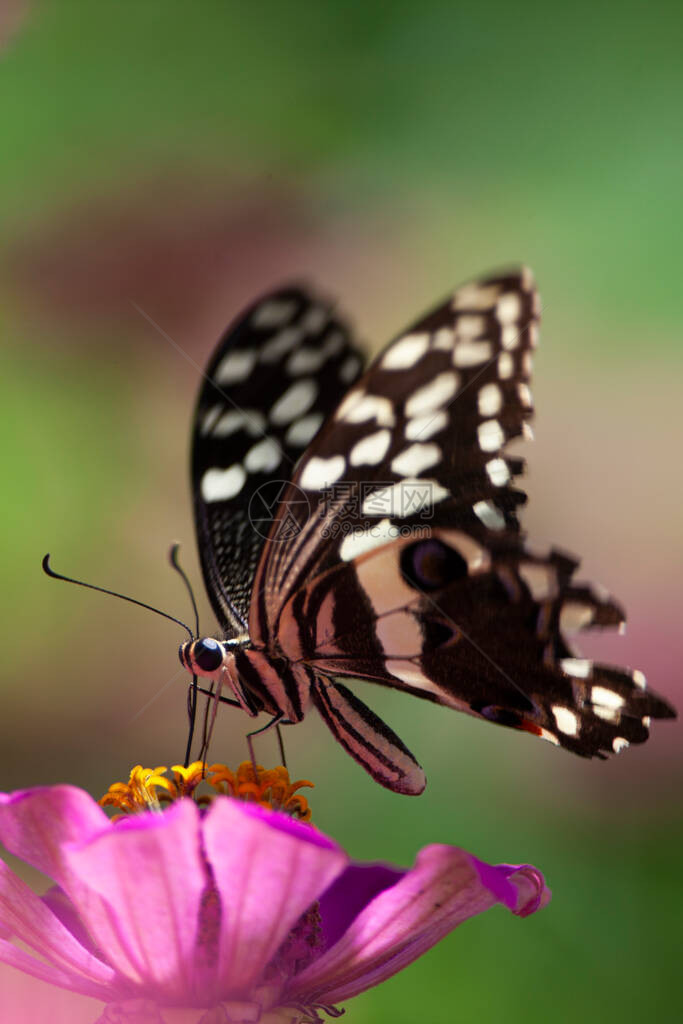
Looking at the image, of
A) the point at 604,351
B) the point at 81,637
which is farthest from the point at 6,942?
the point at 604,351

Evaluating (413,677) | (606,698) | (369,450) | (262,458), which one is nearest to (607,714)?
(606,698)

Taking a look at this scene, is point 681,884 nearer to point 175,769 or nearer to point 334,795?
point 334,795

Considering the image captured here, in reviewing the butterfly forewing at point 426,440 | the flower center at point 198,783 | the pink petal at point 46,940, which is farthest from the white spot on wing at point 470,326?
the pink petal at point 46,940

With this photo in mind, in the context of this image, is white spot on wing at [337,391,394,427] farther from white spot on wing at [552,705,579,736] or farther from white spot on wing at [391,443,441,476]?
white spot on wing at [552,705,579,736]

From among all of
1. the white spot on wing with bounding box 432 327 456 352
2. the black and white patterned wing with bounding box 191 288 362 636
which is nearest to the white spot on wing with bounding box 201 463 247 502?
the black and white patterned wing with bounding box 191 288 362 636

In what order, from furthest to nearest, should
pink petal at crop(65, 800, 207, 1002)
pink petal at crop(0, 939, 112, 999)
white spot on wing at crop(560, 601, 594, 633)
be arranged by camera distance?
white spot on wing at crop(560, 601, 594, 633) < pink petal at crop(0, 939, 112, 999) < pink petal at crop(65, 800, 207, 1002)

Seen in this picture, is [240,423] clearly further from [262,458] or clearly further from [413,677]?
[413,677]
